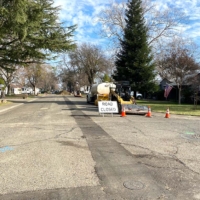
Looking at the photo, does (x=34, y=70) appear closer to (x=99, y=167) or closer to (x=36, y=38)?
(x=36, y=38)

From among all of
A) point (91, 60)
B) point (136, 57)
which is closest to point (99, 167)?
point (136, 57)

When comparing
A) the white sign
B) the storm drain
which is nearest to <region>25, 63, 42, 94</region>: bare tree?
the white sign

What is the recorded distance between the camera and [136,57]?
34.0 meters

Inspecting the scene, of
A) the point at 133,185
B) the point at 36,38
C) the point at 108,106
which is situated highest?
the point at 36,38

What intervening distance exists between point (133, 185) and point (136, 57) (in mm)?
30870

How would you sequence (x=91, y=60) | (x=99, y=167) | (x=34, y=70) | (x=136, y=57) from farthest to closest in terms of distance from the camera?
(x=91, y=60), (x=34, y=70), (x=136, y=57), (x=99, y=167)

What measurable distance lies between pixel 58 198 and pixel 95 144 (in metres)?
3.83

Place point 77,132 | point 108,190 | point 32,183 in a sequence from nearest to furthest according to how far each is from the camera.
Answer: point 108,190, point 32,183, point 77,132

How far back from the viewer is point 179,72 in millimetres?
30281

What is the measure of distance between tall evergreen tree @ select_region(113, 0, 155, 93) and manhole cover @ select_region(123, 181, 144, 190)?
2970cm

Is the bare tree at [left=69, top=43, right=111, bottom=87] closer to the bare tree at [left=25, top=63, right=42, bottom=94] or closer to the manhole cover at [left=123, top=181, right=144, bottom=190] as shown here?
the bare tree at [left=25, top=63, right=42, bottom=94]

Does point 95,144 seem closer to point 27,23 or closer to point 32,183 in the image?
point 32,183

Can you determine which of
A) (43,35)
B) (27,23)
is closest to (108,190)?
(27,23)

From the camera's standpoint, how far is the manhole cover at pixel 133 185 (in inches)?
169
